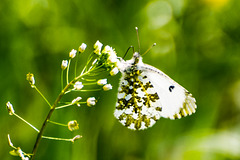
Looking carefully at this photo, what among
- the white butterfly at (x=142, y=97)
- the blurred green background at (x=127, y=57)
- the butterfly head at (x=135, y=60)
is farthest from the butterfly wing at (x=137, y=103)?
the blurred green background at (x=127, y=57)

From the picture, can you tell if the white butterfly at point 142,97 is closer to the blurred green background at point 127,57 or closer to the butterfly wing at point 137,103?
the butterfly wing at point 137,103

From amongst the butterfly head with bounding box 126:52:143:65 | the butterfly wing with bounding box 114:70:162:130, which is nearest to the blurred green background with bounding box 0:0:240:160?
the butterfly wing with bounding box 114:70:162:130

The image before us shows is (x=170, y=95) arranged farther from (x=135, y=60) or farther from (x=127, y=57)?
(x=127, y=57)

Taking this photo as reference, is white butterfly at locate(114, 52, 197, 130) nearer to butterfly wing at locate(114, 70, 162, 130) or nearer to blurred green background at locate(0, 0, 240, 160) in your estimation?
butterfly wing at locate(114, 70, 162, 130)

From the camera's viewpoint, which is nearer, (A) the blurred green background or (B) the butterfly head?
(B) the butterfly head

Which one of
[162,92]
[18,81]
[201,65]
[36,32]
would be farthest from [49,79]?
[201,65]

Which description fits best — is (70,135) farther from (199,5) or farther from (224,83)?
(199,5)

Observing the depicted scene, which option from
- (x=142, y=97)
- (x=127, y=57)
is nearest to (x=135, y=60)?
(x=142, y=97)
